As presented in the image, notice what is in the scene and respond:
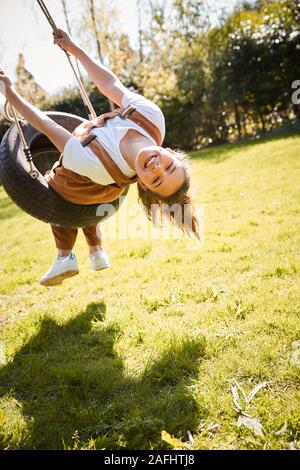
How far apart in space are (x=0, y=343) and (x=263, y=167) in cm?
587

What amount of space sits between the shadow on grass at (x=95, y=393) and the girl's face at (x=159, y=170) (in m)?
1.01

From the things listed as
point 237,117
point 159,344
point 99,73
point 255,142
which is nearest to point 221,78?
point 237,117

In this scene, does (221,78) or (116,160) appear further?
(221,78)

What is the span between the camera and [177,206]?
270 centimetres

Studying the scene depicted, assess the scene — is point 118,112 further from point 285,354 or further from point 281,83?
point 281,83

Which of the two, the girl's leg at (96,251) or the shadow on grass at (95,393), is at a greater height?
the girl's leg at (96,251)

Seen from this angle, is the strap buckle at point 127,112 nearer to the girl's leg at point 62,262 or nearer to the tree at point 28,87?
the girl's leg at point 62,262

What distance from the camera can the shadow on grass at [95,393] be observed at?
176 centimetres

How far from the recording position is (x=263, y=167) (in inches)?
279

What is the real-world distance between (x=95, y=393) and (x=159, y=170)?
1376 millimetres

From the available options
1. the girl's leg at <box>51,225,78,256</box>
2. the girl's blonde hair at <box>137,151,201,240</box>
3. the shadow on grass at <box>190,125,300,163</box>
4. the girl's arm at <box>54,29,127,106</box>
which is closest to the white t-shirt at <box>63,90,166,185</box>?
the girl's blonde hair at <box>137,151,201,240</box>

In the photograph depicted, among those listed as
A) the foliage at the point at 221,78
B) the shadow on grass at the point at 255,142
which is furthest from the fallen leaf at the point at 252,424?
the foliage at the point at 221,78

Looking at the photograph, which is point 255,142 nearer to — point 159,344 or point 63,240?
point 63,240

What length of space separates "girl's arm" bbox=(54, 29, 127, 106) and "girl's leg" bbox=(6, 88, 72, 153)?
0.69m
